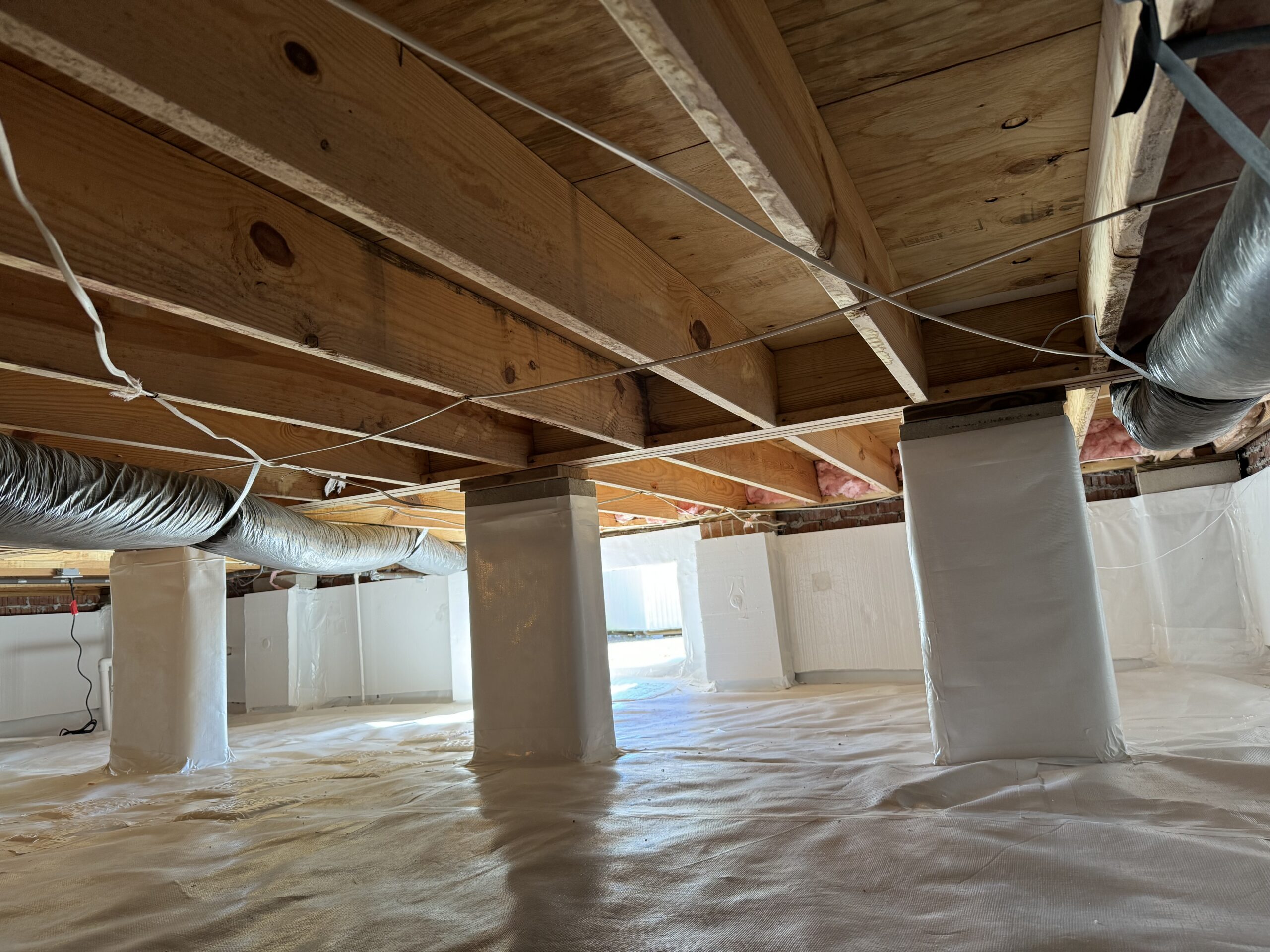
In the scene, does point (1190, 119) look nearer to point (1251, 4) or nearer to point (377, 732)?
point (1251, 4)

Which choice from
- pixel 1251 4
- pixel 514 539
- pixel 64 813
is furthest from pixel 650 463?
pixel 1251 4

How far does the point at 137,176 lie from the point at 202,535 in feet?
6.47

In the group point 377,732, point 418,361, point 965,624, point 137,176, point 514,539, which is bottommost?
point 377,732

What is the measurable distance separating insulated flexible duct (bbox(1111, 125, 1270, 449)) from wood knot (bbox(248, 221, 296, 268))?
1.49 metres

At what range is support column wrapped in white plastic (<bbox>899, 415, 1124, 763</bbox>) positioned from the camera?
2.34 metres

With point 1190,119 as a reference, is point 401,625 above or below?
below

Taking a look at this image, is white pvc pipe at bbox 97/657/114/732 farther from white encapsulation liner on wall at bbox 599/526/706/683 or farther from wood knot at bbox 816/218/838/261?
wood knot at bbox 816/218/838/261

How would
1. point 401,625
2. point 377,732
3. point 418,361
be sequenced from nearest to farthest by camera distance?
1. point 418,361
2. point 377,732
3. point 401,625

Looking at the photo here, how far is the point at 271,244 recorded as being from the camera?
1.49m

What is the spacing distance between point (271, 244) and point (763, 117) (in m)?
0.96

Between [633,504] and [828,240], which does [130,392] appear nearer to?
[828,240]

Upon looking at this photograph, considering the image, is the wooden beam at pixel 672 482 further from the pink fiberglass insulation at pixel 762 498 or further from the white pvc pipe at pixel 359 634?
the white pvc pipe at pixel 359 634

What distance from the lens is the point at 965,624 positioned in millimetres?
2447

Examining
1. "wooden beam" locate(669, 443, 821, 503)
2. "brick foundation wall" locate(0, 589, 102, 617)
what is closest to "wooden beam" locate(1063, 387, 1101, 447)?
"wooden beam" locate(669, 443, 821, 503)
